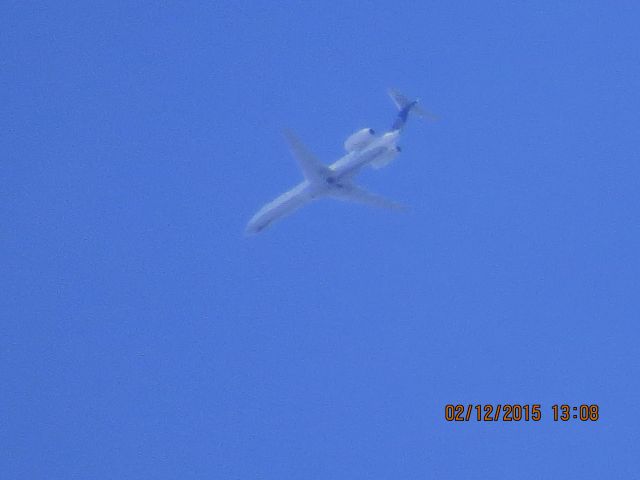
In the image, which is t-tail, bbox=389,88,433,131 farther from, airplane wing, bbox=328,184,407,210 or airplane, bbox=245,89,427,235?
airplane wing, bbox=328,184,407,210

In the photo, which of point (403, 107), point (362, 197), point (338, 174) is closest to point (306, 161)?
point (338, 174)

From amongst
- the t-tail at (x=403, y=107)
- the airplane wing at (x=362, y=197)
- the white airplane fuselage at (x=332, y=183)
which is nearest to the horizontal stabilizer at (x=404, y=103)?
the t-tail at (x=403, y=107)

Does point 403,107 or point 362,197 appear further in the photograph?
point 403,107

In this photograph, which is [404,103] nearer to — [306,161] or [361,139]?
[361,139]

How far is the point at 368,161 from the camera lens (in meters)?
44.0

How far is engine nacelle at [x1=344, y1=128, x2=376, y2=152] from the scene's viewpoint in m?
43.7

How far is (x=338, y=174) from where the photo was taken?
44.2m

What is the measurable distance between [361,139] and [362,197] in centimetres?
396

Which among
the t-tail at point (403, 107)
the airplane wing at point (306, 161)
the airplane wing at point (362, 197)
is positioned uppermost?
the t-tail at point (403, 107)

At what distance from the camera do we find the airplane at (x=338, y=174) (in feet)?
143

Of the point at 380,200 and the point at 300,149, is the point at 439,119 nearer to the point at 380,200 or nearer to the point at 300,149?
the point at 380,200

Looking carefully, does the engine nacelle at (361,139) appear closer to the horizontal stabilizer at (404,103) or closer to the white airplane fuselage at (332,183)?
the white airplane fuselage at (332,183)

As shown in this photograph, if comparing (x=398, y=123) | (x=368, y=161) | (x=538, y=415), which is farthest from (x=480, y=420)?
(x=398, y=123)

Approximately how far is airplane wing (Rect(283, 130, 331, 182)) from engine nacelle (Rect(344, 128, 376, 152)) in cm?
172
